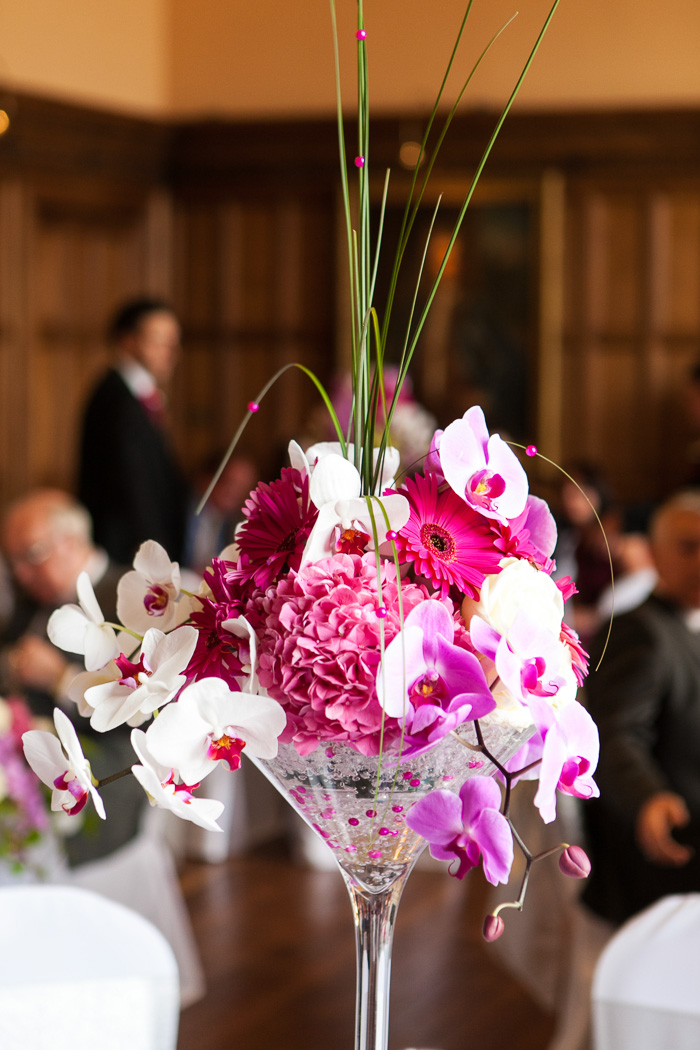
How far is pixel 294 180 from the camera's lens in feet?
24.8

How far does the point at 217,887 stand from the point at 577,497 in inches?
99.9

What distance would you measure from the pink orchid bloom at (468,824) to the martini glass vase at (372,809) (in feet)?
0.15

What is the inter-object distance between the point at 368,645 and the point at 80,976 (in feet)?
3.16

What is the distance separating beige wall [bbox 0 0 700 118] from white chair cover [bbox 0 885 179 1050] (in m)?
5.56

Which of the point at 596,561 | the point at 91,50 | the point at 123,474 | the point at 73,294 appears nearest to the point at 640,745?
the point at 596,561

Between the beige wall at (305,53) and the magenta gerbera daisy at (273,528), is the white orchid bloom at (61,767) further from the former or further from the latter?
the beige wall at (305,53)

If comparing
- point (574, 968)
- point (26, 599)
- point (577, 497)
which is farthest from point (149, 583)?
point (577, 497)

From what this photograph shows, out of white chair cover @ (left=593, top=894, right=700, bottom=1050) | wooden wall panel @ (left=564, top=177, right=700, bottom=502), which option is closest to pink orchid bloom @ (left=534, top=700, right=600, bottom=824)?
white chair cover @ (left=593, top=894, right=700, bottom=1050)

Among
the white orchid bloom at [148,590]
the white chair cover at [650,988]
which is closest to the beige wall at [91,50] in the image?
the white chair cover at [650,988]

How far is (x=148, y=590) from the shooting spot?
96 cm

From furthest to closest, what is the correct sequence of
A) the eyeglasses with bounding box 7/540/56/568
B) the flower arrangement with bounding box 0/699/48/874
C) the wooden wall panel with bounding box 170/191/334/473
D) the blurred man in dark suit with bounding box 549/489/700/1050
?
the wooden wall panel with bounding box 170/191/334/473, the eyeglasses with bounding box 7/540/56/568, the blurred man in dark suit with bounding box 549/489/700/1050, the flower arrangement with bounding box 0/699/48/874

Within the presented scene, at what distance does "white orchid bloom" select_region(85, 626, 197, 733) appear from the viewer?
82cm

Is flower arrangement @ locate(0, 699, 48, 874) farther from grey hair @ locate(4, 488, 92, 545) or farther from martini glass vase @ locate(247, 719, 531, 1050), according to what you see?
martini glass vase @ locate(247, 719, 531, 1050)

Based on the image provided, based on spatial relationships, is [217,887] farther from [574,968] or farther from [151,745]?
[151,745]
